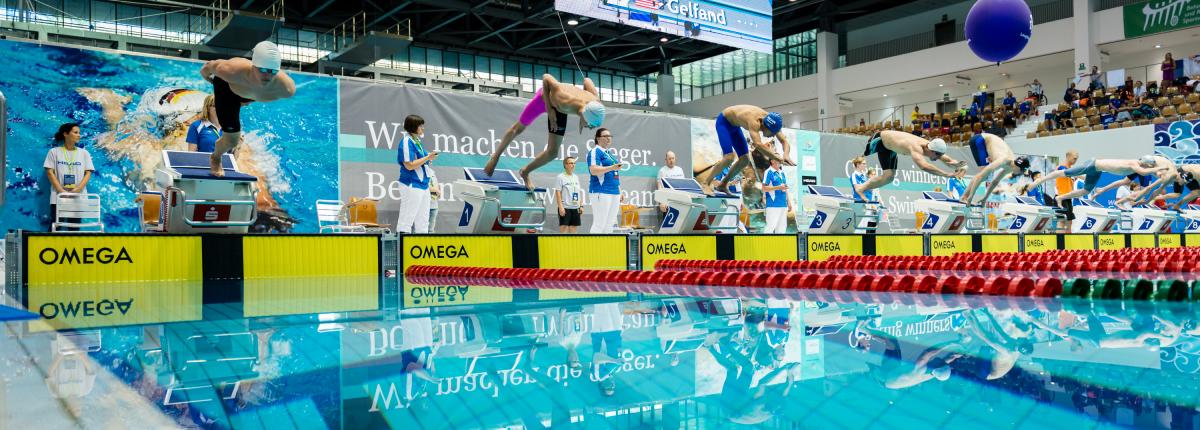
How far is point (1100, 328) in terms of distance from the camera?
2.90 meters

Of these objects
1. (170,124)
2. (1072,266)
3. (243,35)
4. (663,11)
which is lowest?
(1072,266)

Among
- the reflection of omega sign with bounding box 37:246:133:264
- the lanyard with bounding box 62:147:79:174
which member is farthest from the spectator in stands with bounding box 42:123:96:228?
the reflection of omega sign with bounding box 37:246:133:264

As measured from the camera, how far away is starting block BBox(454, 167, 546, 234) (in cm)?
843

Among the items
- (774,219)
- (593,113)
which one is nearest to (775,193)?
(774,219)

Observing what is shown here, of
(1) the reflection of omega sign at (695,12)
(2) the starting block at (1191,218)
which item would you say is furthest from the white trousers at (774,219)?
(2) the starting block at (1191,218)

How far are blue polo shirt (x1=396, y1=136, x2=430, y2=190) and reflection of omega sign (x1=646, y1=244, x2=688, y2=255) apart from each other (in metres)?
2.53

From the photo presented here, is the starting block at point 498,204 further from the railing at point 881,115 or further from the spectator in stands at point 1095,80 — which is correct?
the railing at point 881,115

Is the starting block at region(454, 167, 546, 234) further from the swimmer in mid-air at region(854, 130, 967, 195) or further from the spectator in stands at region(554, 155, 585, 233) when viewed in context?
the swimmer in mid-air at region(854, 130, 967, 195)

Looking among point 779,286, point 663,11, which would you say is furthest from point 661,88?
point 779,286

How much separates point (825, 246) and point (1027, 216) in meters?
5.46

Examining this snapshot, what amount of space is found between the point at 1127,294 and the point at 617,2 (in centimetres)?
Result: 905

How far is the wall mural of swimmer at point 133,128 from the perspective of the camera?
27.8 feet

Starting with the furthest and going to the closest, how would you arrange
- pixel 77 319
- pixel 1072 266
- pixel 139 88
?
pixel 139 88 < pixel 1072 266 < pixel 77 319

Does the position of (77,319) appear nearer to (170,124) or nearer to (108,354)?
(108,354)
